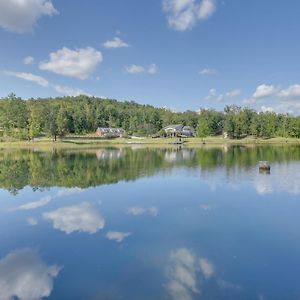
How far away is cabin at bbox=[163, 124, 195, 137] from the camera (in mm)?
137750

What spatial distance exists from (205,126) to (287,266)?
365 ft

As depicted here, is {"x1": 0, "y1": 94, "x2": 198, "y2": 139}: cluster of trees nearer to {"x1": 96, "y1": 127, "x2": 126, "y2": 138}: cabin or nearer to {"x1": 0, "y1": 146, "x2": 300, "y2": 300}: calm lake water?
{"x1": 96, "y1": 127, "x2": 126, "y2": 138}: cabin

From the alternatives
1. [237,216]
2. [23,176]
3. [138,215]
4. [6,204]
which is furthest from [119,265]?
[23,176]

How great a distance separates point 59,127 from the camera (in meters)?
98.3

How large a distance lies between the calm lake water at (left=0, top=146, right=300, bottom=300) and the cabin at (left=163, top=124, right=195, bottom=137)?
4304 inches

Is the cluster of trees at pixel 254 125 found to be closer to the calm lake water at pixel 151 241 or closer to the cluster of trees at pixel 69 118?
the cluster of trees at pixel 69 118

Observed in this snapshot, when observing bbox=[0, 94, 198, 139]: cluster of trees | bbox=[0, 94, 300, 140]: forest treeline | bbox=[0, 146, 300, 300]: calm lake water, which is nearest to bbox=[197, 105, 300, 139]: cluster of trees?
bbox=[0, 94, 300, 140]: forest treeline

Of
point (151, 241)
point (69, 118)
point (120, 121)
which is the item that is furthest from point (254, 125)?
point (151, 241)

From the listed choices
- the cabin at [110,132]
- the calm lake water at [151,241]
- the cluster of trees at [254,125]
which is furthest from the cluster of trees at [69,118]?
the calm lake water at [151,241]

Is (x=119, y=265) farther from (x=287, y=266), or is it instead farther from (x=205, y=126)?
(x=205, y=126)

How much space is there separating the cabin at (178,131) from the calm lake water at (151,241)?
109m

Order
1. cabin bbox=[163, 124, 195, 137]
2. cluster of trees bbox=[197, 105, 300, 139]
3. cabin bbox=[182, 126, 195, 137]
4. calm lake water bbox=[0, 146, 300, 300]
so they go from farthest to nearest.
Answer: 1. cabin bbox=[182, 126, 195, 137]
2. cabin bbox=[163, 124, 195, 137]
3. cluster of trees bbox=[197, 105, 300, 139]
4. calm lake water bbox=[0, 146, 300, 300]

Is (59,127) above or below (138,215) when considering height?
above

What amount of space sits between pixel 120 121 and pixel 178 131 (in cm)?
3214
